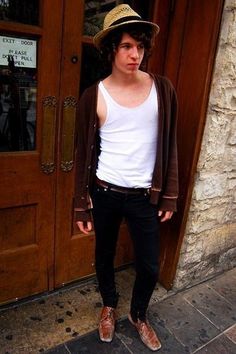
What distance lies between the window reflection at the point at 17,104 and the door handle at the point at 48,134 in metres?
0.07

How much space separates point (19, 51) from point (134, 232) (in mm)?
1205

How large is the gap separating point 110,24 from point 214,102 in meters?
0.95

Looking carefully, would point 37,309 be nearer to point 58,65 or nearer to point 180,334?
point 180,334

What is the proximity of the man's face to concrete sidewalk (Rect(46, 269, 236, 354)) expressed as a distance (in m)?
1.64

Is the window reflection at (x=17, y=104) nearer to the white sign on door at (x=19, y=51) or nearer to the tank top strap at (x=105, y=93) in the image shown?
the white sign on door at (x=19, y=51)

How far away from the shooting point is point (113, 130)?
1.85 metres

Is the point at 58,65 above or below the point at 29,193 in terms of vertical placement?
above

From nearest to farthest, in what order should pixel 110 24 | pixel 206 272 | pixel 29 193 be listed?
1. pixel 110 24
2. pixel 29 193
3. pixel 206 272

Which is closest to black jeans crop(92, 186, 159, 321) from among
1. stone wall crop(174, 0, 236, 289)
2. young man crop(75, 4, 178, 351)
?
young man crop(75, 4, 178, 351)

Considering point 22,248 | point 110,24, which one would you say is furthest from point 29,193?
point 110,24

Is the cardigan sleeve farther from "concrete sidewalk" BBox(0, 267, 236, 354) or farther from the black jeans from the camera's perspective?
"concrete sidewalk" BBox(0, 267, 236, 354)

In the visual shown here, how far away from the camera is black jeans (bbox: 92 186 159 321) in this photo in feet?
6.43

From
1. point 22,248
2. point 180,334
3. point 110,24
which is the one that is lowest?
point 180,334

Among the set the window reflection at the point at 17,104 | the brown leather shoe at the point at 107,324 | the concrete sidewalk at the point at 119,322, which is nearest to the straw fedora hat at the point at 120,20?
the window reflection at the point at 17,104
